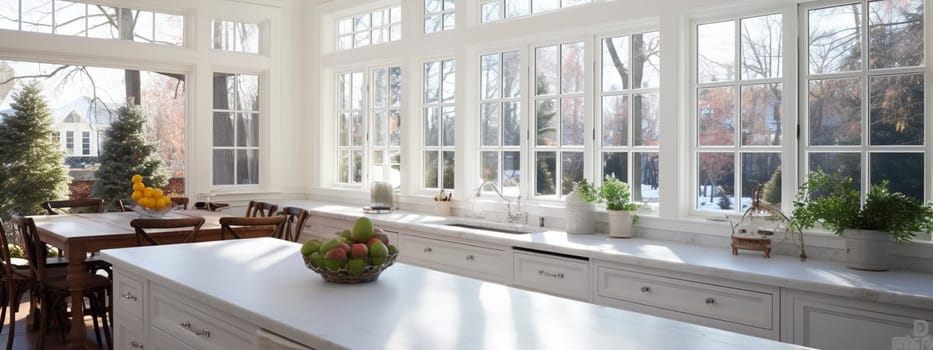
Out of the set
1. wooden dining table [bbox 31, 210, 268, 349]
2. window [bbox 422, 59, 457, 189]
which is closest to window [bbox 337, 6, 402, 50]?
window [bbox 422, 59, 457, 189]

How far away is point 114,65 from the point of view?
21.3ft

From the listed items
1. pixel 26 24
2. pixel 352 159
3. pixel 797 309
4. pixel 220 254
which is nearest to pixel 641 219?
pixel 797 309

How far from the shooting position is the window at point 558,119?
193 inches

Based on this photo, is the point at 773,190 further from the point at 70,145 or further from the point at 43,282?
the point at 70,145

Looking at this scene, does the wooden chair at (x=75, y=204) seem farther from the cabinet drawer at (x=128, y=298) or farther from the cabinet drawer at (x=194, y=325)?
the cabinet drawer at (x=194, y=325)

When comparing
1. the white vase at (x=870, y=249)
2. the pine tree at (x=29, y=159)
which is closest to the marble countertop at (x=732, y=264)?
the white vase at (x=870, y=249)

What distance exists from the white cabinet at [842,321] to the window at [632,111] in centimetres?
157

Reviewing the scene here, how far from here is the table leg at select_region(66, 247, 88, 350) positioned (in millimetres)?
4059

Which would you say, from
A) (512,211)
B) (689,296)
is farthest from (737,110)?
(512,211)

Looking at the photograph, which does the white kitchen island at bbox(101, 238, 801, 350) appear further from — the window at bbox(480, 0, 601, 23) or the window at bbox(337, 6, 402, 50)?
the window at bbox(337, 6, 402, 50)

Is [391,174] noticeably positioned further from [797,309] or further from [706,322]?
[797,309]

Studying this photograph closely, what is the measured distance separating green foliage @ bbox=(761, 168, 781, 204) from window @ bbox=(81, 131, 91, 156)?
22.1 ft

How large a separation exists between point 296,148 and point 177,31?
1.60 m

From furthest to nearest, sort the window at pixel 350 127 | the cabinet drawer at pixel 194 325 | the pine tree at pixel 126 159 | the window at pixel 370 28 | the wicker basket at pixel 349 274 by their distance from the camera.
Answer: the pine tree at pixel 126 159 → the window at pixel 350 127 → the window at pixel 370 28 → the wicker basket at pixel 349 274 → the cabinet drawer at pixel 194 325
